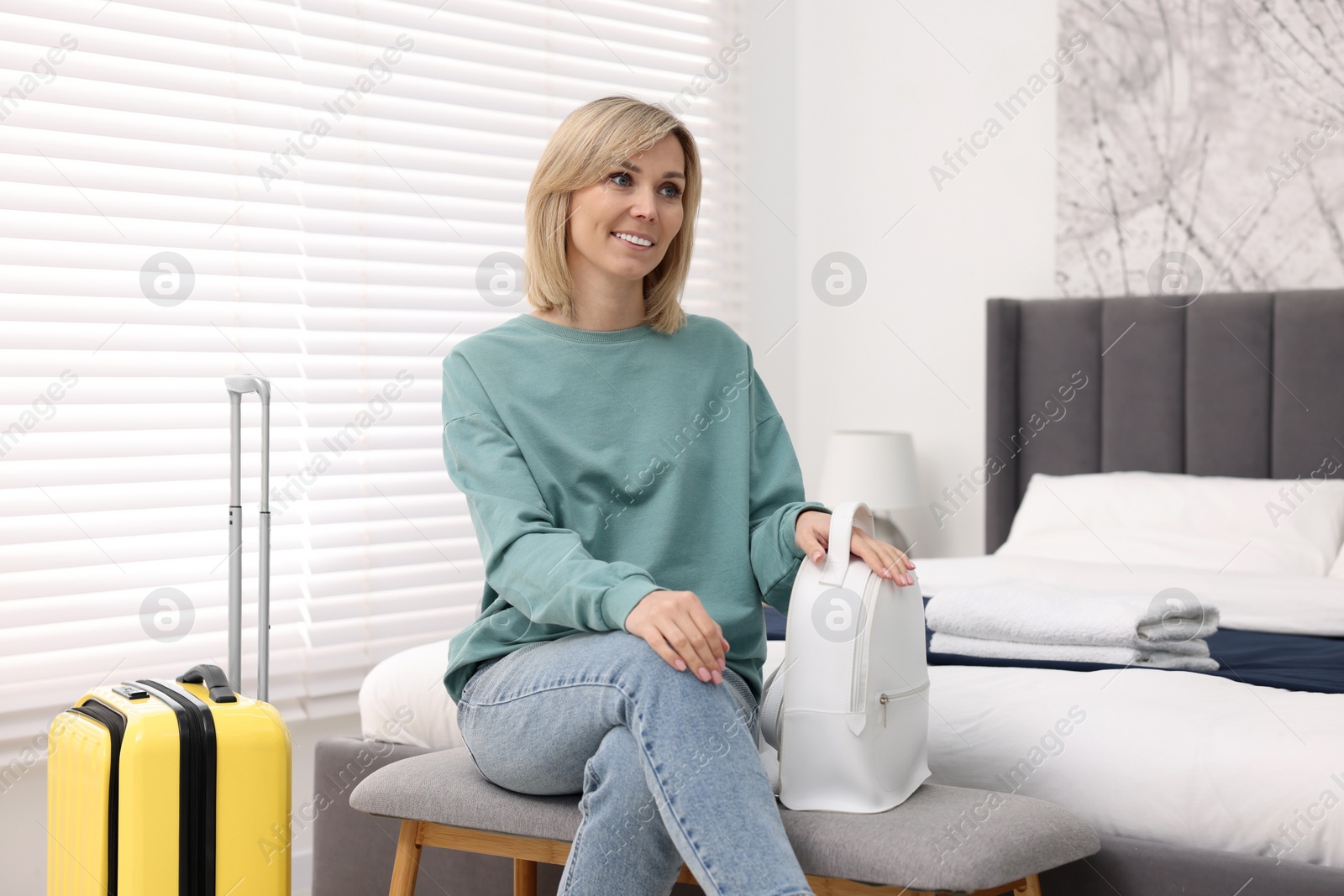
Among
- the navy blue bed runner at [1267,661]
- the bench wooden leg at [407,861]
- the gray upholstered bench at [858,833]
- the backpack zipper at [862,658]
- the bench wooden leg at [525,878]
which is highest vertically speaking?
the backpack zipper at [862,658]

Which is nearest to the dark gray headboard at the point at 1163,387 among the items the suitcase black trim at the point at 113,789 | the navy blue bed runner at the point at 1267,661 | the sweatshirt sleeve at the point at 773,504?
the navy blue bed runner at the point at 1267,661

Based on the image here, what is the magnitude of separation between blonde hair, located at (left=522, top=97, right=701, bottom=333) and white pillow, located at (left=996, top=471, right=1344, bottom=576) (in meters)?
1.53

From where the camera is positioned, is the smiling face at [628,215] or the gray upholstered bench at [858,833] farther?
the smiling face at [628,215]

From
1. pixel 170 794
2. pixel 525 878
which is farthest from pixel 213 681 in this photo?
pixel 525 878

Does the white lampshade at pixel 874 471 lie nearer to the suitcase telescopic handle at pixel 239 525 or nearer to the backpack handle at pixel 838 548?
the suitcase telescopic handle at pixel 239 525

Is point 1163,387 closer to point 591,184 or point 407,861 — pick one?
point 591,184

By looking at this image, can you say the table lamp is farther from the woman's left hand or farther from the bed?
the woman's left hand

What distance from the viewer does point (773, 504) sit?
1681mm

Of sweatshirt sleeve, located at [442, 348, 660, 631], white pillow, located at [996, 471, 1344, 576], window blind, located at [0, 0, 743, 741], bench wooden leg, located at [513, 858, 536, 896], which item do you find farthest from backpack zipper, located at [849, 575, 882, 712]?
window blind, located at [0, 0, 743, 741]

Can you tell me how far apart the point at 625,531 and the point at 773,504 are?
22cm

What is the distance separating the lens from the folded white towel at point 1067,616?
6.17ft

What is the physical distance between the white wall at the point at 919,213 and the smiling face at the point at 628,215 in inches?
85.8

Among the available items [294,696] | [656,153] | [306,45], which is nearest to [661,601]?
[656,153]

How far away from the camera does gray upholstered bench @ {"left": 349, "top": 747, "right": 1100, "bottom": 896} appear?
4.13 ft
